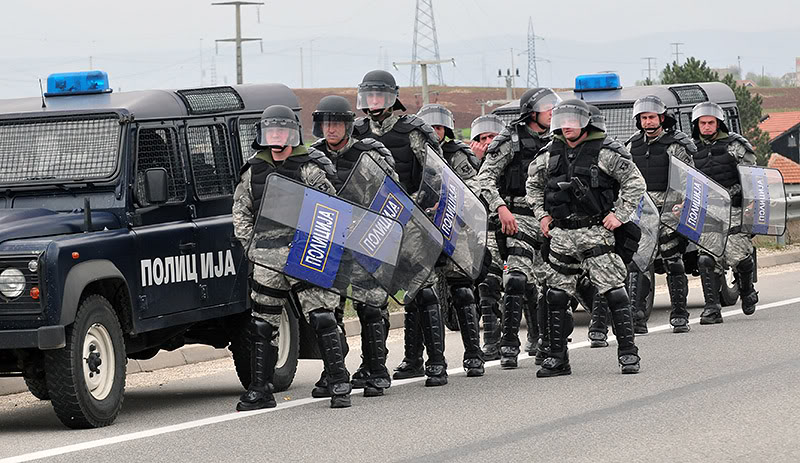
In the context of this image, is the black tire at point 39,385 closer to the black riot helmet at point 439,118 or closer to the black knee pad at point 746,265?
the black riot helmet at point 439,118

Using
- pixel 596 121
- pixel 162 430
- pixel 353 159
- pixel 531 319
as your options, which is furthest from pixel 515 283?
pixel 162 430

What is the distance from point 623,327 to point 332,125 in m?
2.61

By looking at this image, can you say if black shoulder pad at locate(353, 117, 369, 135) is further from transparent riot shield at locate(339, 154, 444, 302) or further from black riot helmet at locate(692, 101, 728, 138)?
black riot helmet at locate(692, 101, 728, 138)

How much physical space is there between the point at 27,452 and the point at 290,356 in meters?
3.07

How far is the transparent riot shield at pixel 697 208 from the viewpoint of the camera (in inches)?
563

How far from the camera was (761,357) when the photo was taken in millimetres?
11484

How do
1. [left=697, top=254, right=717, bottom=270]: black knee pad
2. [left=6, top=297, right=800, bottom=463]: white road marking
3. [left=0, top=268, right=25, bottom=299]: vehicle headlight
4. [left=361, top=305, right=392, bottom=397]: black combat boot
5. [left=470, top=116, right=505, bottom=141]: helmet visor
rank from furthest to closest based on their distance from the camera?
[left=697, top=254, right=717, bottom=270]: black knee pad, [left=470, top=116, right=505, bottom=141]: helmet visor, [left=361, top=305, right=392, bottom=397]: black combat boot, [left=0, top=268, right=25, bottom=299]: vehicle headlight, [left=6, top=297, right=800, bottom=463]: white road marking

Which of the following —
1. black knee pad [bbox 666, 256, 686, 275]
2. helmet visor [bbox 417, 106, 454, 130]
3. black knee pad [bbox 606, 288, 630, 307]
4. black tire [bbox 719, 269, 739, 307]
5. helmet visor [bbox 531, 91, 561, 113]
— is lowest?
black tire [bbox 719, 269, 739, 307]

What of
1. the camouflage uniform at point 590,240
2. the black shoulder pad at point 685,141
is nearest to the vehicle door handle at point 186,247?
the camouflage uniform at point 590,240

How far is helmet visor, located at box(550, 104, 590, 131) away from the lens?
10867 millimetres

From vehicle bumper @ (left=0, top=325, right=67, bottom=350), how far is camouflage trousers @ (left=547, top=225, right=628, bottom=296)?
3865 millimetres

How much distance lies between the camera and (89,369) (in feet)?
30.2

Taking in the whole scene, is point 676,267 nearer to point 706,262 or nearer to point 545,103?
point 706,262

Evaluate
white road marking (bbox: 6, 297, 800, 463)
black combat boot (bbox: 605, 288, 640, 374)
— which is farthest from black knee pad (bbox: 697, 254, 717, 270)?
black combat boot (bbox: 605, 288, 640, 374)
